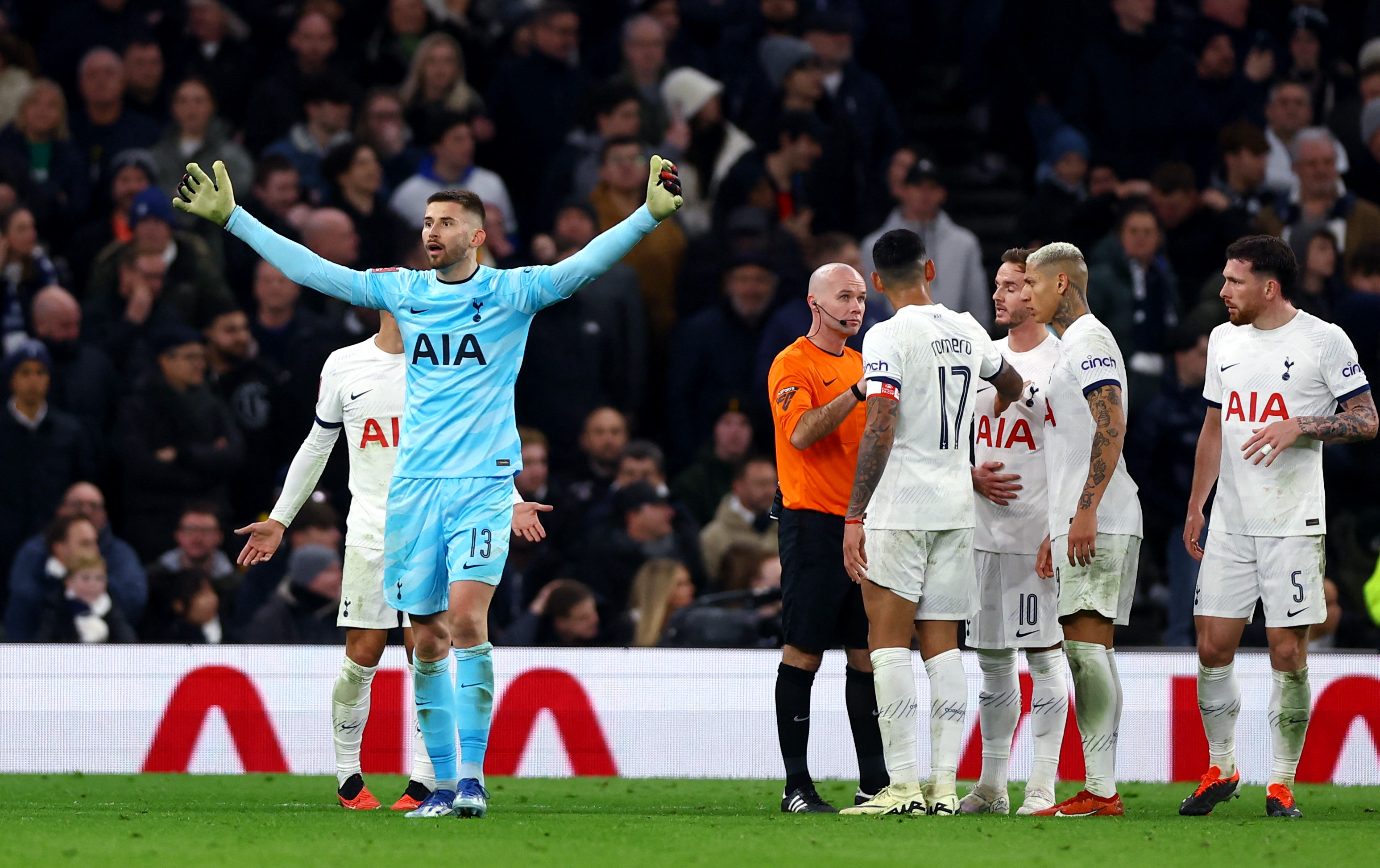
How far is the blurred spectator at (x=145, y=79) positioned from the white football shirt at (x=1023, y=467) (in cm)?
927

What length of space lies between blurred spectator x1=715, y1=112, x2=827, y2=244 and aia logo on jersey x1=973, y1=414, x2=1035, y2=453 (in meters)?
6.28

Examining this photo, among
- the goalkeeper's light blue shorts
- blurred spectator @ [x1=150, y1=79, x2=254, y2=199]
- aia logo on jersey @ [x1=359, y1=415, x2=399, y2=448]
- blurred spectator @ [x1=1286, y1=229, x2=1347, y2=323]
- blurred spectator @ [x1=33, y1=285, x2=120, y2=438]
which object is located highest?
blurred spectator @ [x1=150, y1=79, x2=254, y2=199]

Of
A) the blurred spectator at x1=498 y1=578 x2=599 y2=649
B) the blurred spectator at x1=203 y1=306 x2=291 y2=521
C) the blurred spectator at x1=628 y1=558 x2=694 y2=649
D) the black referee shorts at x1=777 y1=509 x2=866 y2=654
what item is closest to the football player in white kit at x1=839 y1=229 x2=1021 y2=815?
the black referee shorts at x1=777 y1=509 x2=866 y2=654

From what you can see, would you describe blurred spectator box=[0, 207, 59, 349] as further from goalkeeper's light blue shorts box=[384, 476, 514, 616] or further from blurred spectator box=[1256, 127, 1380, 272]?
blurred spectator box=[1256, 127, 1380, 272]

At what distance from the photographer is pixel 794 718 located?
8.41 metres

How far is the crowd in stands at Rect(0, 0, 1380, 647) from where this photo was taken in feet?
41.7

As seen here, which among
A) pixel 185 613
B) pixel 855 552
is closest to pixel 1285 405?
pixel 855 552

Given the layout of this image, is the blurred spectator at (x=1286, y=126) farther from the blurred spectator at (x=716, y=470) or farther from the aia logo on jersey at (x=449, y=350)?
the aia logo on jersey at (x=449, y=350)

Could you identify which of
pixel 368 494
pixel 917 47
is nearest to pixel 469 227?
pixel 368 494

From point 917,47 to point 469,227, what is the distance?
10.3m

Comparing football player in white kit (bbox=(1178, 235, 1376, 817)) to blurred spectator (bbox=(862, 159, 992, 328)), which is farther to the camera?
Answer: blurred spectator (bbox=(862, 159, 992, 328))

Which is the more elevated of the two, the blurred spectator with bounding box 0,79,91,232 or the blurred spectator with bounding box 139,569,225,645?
the blurred spectator with bounding box 0,79,91,232

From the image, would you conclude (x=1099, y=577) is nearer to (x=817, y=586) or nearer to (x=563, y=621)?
(x=817, y=586)

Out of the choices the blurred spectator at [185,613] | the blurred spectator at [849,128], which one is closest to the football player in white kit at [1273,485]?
the blurred spectator at [185,613]
